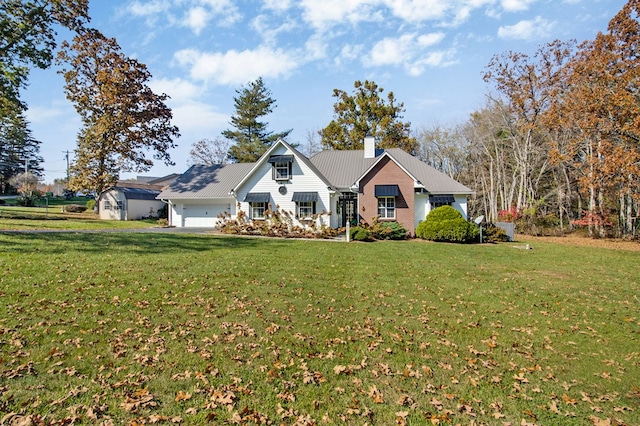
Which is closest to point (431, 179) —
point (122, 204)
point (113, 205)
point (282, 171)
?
point (282, 171)

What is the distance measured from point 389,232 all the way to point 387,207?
2.78m

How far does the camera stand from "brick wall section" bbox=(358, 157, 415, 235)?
23.7 m

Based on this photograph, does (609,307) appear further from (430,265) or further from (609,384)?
(430,265)

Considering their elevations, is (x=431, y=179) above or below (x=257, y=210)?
above

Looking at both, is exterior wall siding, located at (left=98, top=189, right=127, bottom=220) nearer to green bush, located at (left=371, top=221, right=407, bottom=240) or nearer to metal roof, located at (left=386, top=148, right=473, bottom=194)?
green bush, located at (left=371, top=221, right=407, bottom=240)

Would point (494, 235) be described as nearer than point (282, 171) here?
Yes

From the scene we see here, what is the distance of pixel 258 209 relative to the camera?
83.4 feet

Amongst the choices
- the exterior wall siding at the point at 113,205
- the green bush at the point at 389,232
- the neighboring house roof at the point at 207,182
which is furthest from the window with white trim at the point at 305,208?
the exterior wall siding at the point at 113,205

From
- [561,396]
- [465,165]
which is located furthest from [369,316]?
[465,165]

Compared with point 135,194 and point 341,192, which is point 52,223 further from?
point 341,192

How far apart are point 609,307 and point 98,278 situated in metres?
12.0

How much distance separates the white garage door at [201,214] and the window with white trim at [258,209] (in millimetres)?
4857

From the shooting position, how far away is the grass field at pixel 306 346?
3.90 metres

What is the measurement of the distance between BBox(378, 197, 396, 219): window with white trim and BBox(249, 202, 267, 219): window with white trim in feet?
26.8
